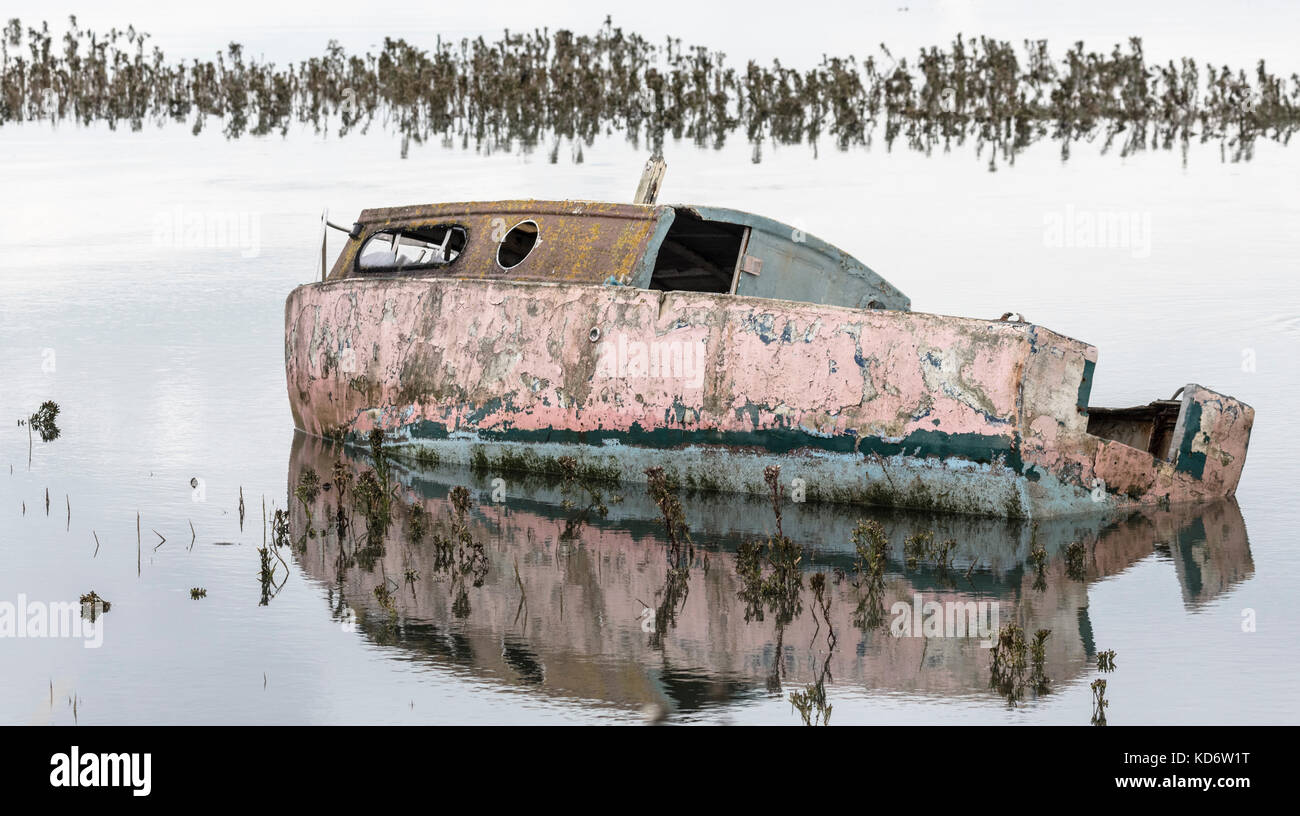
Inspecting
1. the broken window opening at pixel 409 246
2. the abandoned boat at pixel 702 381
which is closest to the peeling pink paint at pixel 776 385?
the abandoned boat at pixel 702 381

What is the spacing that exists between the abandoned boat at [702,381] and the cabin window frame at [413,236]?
18 mm

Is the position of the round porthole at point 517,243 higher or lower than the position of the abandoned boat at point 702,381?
higher

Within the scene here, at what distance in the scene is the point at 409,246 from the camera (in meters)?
12.5

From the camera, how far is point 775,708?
6.44 metres

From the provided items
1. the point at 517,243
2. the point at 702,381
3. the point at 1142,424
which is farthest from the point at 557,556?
the point at 1142,424

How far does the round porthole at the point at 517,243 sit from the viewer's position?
11.6 metres

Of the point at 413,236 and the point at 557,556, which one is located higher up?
the point at 413,236

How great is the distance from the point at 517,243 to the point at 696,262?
1665mm

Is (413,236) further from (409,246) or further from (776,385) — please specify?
(776,385)

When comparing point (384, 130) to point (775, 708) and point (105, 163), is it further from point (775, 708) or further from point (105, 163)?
point (775, 708)

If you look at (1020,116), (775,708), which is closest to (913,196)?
(1020,116)

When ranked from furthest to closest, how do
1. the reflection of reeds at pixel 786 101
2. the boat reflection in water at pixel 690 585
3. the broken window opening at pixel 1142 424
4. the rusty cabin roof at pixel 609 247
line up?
the reflection of reeds at pixel 786 101, the rusty cabin roof at pixel 609 247, the broken window opening at pixel 1142 424, the boat reflection in water at pixel 690 585

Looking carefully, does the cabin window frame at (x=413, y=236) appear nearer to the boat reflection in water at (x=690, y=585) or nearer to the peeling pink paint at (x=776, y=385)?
the peeling pink paint at (x=776, y=385)
